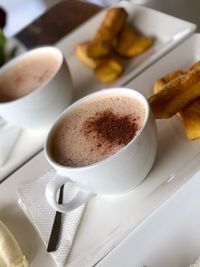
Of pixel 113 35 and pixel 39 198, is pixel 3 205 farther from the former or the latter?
pixel 113 35

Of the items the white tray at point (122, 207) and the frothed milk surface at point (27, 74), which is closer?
the white tray at point (122, 207)

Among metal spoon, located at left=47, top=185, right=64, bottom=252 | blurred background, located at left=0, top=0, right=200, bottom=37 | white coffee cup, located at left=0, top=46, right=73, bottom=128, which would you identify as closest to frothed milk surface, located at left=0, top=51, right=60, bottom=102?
white coffee cup, located at left=0, top=46, right=73, bottom=128

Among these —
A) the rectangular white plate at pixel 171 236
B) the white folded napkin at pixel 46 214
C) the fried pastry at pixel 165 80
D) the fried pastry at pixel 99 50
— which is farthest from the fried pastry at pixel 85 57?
the rectangular white plate at pixel 171 236

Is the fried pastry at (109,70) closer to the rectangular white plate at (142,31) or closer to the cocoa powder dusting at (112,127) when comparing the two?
the rectangular white plate at (142,31)

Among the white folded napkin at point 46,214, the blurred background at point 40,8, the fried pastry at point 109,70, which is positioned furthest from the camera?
the blurred background at point 40,8

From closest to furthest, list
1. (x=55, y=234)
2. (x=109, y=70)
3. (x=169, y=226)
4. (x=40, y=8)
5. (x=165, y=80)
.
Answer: (x=169, y=226) < (x=55, y=234) < (x=165, y=80) < (x=109, y=70) < (x=40, y=8)

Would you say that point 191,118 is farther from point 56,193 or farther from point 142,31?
point 142,31

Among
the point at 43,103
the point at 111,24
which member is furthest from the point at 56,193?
the point at 111,24

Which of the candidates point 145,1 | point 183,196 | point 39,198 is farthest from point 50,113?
point 145,1
